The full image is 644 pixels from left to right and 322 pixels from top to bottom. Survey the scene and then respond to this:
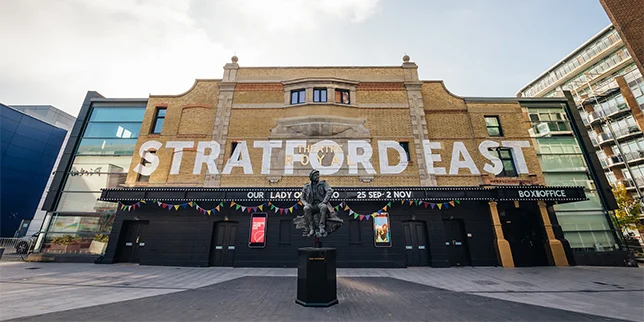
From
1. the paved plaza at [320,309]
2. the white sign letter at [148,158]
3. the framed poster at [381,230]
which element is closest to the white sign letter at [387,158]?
A: the framed poster at [381,230]

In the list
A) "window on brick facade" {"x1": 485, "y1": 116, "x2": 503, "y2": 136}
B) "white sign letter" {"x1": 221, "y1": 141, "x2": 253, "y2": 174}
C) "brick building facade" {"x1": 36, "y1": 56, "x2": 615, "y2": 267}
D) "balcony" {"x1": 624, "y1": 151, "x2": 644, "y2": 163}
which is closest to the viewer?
"brick building facade" {"x1": 36, "y1": 56, "x2": 615, "y2": 267}

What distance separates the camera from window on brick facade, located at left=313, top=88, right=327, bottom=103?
1613 centimetres

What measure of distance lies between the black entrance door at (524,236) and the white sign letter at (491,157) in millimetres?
2623

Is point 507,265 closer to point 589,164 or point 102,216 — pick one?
point 589,164

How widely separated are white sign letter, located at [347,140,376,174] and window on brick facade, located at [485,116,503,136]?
28.3ft

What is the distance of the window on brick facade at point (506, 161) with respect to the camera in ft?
48.9

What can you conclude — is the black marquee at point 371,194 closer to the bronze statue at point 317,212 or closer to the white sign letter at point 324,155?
the white sign letter at point 324,155

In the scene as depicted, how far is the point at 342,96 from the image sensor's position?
16.5 metres

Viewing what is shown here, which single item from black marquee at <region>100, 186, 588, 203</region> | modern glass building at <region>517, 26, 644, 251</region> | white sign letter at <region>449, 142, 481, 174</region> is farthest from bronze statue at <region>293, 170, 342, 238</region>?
modern glass building at <region>517, 26, 644, 251</region>

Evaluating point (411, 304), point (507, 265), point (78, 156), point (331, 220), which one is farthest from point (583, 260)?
point (78, 156)

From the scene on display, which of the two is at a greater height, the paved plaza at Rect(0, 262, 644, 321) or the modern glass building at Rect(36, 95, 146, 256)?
the modern glass building at Rect(36, 95, 146, 256)

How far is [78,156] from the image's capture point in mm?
15828

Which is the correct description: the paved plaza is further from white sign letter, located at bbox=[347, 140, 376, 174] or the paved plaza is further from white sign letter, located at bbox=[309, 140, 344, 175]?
white sign letter, located at bbox=[309, 140, 344, 175]

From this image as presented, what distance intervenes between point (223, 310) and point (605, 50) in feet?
187
